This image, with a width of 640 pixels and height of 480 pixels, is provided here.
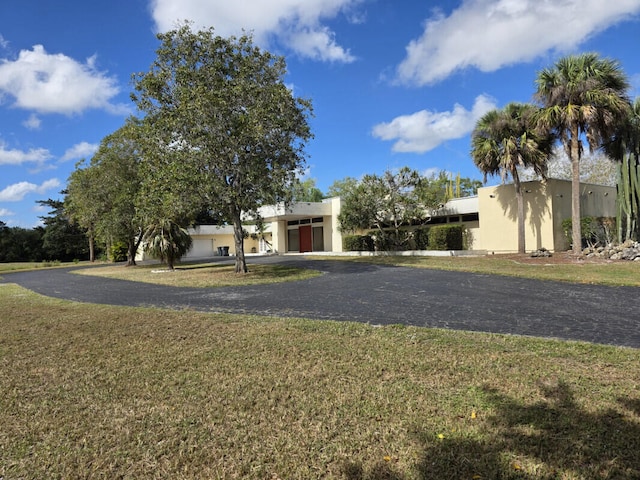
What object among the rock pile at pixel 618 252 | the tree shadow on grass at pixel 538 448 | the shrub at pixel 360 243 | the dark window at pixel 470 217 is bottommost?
the tree shadow on grass at pixel 538 448

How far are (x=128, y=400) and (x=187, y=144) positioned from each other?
38.0 ft

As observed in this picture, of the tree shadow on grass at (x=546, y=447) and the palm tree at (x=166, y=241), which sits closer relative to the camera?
the tree shadow on grass at (x=546, y=447)

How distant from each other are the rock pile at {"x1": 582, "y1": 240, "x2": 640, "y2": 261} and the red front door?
19.0 m

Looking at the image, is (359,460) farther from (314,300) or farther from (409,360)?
(314,300)

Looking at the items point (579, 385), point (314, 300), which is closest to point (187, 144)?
point (314, 300)

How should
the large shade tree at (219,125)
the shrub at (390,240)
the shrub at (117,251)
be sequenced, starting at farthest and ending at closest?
1. the shrub at (117,251)
2. the shrub at (390,240)
3. the large shade tree at (219,125)

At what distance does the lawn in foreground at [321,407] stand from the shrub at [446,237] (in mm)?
16736

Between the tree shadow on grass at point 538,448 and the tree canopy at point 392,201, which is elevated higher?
the tree canopy at point 392,201

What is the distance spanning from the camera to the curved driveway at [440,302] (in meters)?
6.21

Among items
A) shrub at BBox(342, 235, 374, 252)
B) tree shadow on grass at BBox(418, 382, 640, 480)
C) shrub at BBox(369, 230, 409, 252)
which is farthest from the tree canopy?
tree shadow on grass at BBox(418, 382, 640, 480)

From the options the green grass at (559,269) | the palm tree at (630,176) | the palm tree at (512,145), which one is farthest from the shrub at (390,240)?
the palm tree at (630,176)

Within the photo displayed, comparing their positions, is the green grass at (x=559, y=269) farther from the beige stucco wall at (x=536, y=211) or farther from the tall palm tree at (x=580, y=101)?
the beige stucco wall at (x=536, y=211)

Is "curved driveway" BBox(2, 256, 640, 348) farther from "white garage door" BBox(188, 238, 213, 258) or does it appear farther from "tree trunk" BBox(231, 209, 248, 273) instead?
"white garage door" BBox(188, 238, 213, 258)

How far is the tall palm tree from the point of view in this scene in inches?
596
